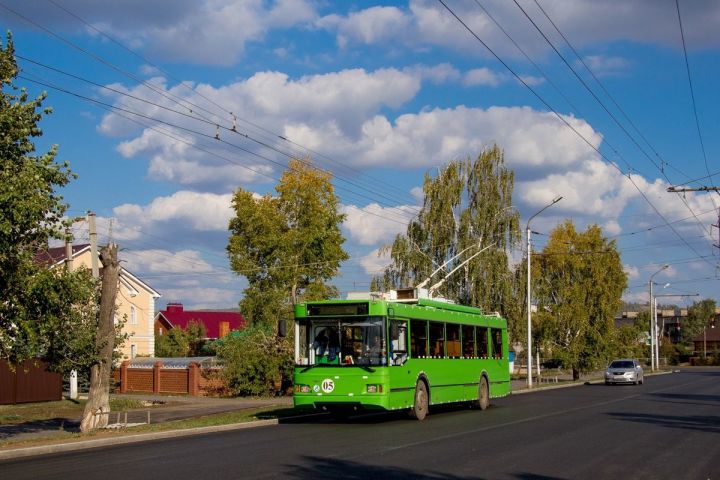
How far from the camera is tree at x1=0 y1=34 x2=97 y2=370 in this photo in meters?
16.9

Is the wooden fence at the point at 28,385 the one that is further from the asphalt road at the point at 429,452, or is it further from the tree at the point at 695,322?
the tree at the point at 695,322

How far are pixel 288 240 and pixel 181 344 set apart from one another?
18.6 m

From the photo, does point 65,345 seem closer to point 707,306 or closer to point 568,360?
point 568,360

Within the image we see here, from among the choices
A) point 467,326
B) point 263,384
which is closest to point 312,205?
point 263,384

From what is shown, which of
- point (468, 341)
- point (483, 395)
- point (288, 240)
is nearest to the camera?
point (468, 341)

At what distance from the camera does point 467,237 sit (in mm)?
53625

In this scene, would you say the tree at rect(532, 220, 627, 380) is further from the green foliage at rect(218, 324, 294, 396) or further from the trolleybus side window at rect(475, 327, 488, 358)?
the trolleybus side window at rect(475, 327, 488, 358)

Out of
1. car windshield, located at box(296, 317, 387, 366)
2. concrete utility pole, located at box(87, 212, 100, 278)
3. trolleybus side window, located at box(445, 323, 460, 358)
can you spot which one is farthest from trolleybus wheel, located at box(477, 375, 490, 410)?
concrete utility pole, located at box(87, 212, 100, 278)

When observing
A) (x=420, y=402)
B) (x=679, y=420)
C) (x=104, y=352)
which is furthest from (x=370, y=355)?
(x=679, y=420)

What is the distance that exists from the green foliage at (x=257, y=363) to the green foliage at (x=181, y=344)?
98.9ft

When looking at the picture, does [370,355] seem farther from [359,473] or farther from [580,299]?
[580,299]

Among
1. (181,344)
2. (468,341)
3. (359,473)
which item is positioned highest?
(468,341)

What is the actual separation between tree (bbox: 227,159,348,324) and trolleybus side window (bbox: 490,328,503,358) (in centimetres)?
2696

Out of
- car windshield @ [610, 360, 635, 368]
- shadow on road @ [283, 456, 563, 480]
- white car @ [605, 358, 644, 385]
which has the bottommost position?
white car @ [605, 358, 644, 385]
